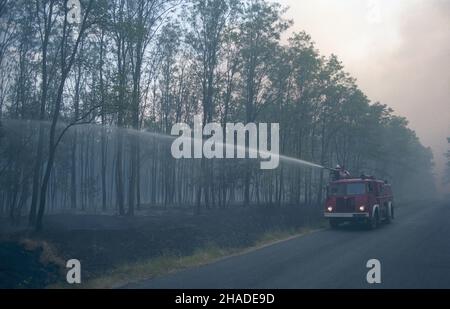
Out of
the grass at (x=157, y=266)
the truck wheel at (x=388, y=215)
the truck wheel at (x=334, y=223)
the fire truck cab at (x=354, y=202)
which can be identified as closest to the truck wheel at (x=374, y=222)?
the fire truck cab at (x=354, y=202)

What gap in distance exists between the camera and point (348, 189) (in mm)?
23812

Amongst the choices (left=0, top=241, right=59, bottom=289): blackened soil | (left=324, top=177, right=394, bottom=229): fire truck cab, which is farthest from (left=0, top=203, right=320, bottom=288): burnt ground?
(left=324, top=177, right=394, bottom=229): fire truck cab

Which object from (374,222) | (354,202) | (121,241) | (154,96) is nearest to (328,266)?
(121,241)

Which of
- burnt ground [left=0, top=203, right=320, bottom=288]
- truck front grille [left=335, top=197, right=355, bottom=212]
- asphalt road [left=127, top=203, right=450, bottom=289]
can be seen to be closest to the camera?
asphalt road [left=127, top=203, right=450, bottom=289]

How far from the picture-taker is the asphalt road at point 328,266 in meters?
10.3

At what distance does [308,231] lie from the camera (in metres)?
23.8

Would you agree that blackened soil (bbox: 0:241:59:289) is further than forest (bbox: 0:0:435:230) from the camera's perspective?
No

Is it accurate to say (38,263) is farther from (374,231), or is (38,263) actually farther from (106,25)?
(374,231)

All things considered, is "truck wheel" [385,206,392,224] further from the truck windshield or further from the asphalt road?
the asphalt road

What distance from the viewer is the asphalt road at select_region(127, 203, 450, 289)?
406 inches

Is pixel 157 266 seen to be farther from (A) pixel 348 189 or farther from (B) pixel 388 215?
(B) pixel 388 215

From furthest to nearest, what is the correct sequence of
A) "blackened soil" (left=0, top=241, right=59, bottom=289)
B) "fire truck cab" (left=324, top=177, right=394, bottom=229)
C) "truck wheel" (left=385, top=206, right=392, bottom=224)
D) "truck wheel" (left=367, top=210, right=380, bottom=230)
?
"truck wheel" (left=385, top=206, right=392, bottom=224) → "truck wheel" (left=367, top=210, right=380, bottom=230) → "fire truck cab" (left=324, top=177, right=394, bottom=229) → "blackened soil" (left=0, top=241, right=59, bottom=289)

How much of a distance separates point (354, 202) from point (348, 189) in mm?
953
